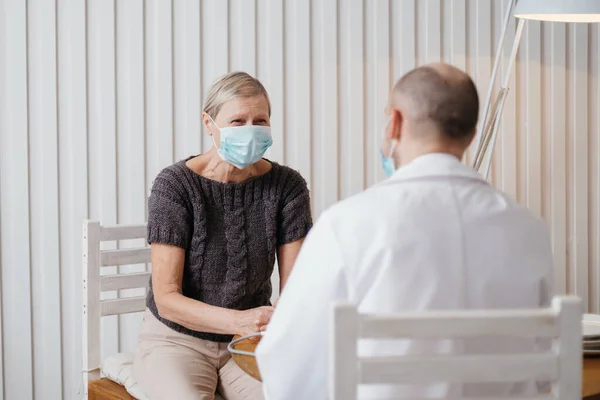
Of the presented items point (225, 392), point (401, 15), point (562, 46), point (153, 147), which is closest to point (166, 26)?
point (153, 147)

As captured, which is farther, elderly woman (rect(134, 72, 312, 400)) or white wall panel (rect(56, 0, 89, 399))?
white wall panel (rect(56, 0, 89, 399))

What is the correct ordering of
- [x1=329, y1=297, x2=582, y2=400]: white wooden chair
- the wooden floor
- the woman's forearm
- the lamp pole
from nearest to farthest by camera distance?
[x1=329, y1=297, x2=582, y2=400]: white wooden chair, the woman's forearm, the wooden floor, the lamp pole

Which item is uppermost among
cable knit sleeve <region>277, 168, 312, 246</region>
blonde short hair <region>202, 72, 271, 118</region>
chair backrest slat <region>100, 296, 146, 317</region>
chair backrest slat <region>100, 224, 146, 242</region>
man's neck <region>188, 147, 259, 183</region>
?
blonde short hair <region>202, 72, 271, 118</region>

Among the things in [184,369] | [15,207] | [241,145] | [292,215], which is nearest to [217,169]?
[241,145]

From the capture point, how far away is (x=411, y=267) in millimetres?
1437

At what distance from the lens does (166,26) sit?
10.5ft

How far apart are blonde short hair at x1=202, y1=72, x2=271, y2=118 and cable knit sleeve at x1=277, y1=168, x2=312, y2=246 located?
25 cm

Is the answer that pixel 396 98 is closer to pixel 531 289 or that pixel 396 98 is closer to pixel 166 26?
pixel 531 289

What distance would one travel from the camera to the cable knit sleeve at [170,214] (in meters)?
2.32

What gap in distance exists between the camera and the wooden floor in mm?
2420

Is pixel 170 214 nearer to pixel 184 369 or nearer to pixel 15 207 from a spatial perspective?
pixel 184 369

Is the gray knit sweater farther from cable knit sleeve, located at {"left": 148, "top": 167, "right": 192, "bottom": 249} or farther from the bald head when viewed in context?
the bald head

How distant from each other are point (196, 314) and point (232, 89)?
57 centimetres

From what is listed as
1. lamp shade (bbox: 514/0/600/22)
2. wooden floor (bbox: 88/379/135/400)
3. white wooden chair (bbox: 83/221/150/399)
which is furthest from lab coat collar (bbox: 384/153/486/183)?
lamp shade (bbox: 514/0/600/22)
